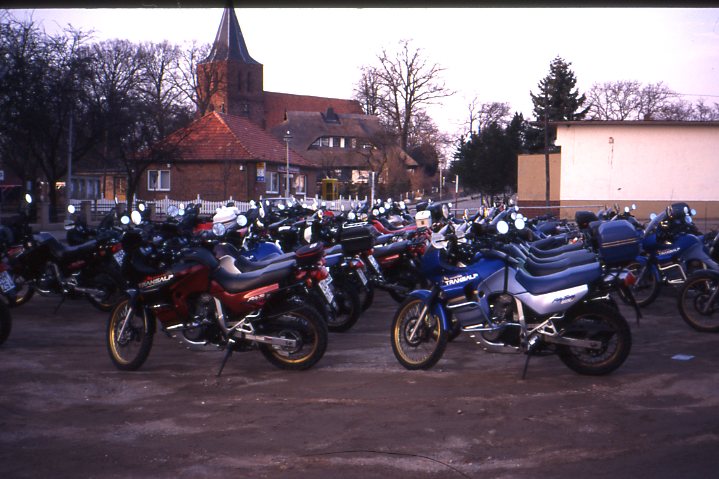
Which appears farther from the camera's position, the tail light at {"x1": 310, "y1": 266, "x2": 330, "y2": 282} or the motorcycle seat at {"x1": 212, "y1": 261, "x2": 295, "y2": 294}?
the tail light at {"x1": 310, "y1": 266, "x2": 330, "y2": 282}

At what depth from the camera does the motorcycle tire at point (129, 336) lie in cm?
727

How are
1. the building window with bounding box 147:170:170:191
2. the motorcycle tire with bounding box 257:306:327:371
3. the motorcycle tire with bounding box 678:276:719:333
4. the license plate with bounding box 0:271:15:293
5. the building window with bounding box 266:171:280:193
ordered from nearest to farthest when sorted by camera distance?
the motorcycle tire with bounding box 257:306:327:371 → the license plate with bounding box 0:271:15:293 → the motorcycle tire with bounding box 678:276:719:333 → the building window with bounding box 147:170:170:191 → the building window with bounding box 266:171:280:193

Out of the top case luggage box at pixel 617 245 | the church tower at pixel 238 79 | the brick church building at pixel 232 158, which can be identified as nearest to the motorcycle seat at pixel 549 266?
the top case luggage box at pixel 617 245

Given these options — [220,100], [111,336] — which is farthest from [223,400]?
[220,100]

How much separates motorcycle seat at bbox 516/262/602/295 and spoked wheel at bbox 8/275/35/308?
279 inches

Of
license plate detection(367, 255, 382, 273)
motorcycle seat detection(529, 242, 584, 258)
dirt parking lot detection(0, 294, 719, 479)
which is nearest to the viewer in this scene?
dirt parking lot detection(0, 294, 719, 479)

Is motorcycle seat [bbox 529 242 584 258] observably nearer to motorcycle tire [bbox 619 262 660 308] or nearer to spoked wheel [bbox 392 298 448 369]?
spoked wheel [bbox 392 298 448 369]

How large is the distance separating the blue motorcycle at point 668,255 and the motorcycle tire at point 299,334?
5.62 meters

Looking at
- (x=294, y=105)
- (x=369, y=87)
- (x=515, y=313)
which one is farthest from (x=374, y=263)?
(x=294, y=105)

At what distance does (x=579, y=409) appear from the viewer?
5.93m

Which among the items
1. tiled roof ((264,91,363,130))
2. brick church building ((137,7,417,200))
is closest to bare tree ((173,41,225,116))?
brick church building ((137,7,417,200))

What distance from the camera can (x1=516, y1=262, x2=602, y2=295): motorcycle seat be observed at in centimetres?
678

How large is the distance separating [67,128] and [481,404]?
28135mm

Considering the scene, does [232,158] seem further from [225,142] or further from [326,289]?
[326,289]
